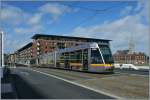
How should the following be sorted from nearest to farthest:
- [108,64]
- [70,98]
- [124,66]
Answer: [70,98]
[108,64]
[124,66]

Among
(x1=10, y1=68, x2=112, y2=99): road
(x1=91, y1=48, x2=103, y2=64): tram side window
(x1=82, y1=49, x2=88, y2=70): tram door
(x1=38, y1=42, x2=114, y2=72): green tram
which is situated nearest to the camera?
(x1=10, y1=68, x2=112, y2=99): road

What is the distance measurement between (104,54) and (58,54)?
17466 millimetres

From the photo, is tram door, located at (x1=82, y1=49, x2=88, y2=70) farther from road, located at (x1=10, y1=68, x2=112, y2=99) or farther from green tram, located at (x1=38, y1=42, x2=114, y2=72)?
road, located at (x1=10, y1=68, x2=112, y2=99)

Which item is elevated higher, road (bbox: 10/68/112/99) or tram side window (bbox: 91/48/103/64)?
tram side window (bbox: 91/48/103/64)

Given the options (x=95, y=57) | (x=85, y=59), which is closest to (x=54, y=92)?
(x=95, y=57)

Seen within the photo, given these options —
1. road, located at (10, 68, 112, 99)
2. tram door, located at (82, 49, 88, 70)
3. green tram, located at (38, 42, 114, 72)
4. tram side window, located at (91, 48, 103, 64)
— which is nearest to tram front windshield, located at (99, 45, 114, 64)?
green tram, located at (38, 42, 114, 72)

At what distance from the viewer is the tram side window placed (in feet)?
107

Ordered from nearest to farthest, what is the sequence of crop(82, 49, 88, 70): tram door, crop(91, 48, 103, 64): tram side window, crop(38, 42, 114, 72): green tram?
crop(38, 42, 114, 72): green tram
crop(91, 48, 103, 64): tram side window
crop(82, 49, 88, 70): tram door

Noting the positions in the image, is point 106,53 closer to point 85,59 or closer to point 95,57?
point 95,57

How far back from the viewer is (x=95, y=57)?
108 feet

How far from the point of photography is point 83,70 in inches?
1425

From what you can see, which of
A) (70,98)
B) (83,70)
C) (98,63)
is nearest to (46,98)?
(70,98)

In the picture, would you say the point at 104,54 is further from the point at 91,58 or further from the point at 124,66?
the point at 124,66

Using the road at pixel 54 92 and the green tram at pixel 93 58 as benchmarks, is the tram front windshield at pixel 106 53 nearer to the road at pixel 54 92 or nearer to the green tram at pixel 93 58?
the green tram at pixel 93 58
